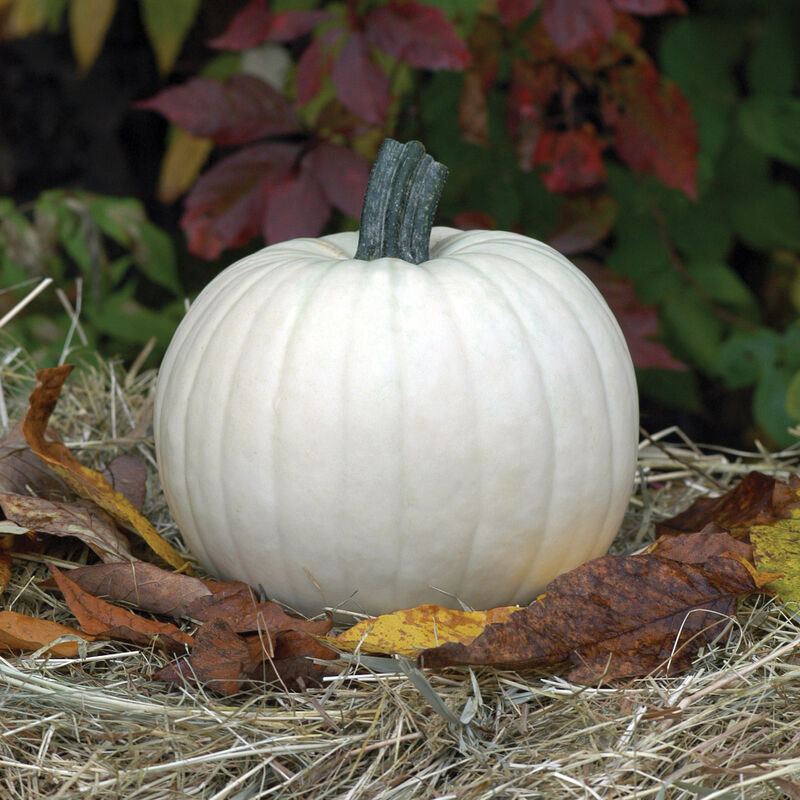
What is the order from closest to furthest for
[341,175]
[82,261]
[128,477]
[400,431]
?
[400,431], [128,477], [341,175], [82,261]

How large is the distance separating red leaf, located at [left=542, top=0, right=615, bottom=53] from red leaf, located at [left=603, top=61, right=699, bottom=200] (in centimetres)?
30

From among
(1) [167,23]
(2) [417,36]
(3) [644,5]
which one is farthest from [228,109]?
(3) [644,5]

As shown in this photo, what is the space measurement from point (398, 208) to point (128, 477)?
2.19ft

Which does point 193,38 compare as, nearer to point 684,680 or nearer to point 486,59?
point 486,59

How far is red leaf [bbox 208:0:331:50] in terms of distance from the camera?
196cm

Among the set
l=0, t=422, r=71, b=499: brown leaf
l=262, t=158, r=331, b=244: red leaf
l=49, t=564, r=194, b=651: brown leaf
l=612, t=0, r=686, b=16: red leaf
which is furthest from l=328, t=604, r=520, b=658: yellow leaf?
l=612, t=0, r=686, b=16: red leaf

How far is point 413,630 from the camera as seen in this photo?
1.29m

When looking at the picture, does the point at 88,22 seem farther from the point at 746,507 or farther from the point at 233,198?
the point at 746,507

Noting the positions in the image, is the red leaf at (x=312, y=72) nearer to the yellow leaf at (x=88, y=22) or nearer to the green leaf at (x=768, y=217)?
the yellow leaf at (x=88, y=22)

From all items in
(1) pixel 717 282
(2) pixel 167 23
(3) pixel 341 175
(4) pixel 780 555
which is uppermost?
(2) pixel 167 23

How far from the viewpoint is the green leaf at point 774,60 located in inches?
106

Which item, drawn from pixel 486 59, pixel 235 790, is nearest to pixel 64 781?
pixel 235 790

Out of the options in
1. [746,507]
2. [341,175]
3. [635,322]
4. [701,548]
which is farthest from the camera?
[635,322]

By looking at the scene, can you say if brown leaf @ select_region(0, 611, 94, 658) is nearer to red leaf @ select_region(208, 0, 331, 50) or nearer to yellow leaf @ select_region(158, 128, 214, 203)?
red leaf @ select_region(208, 0, 331, 50)
